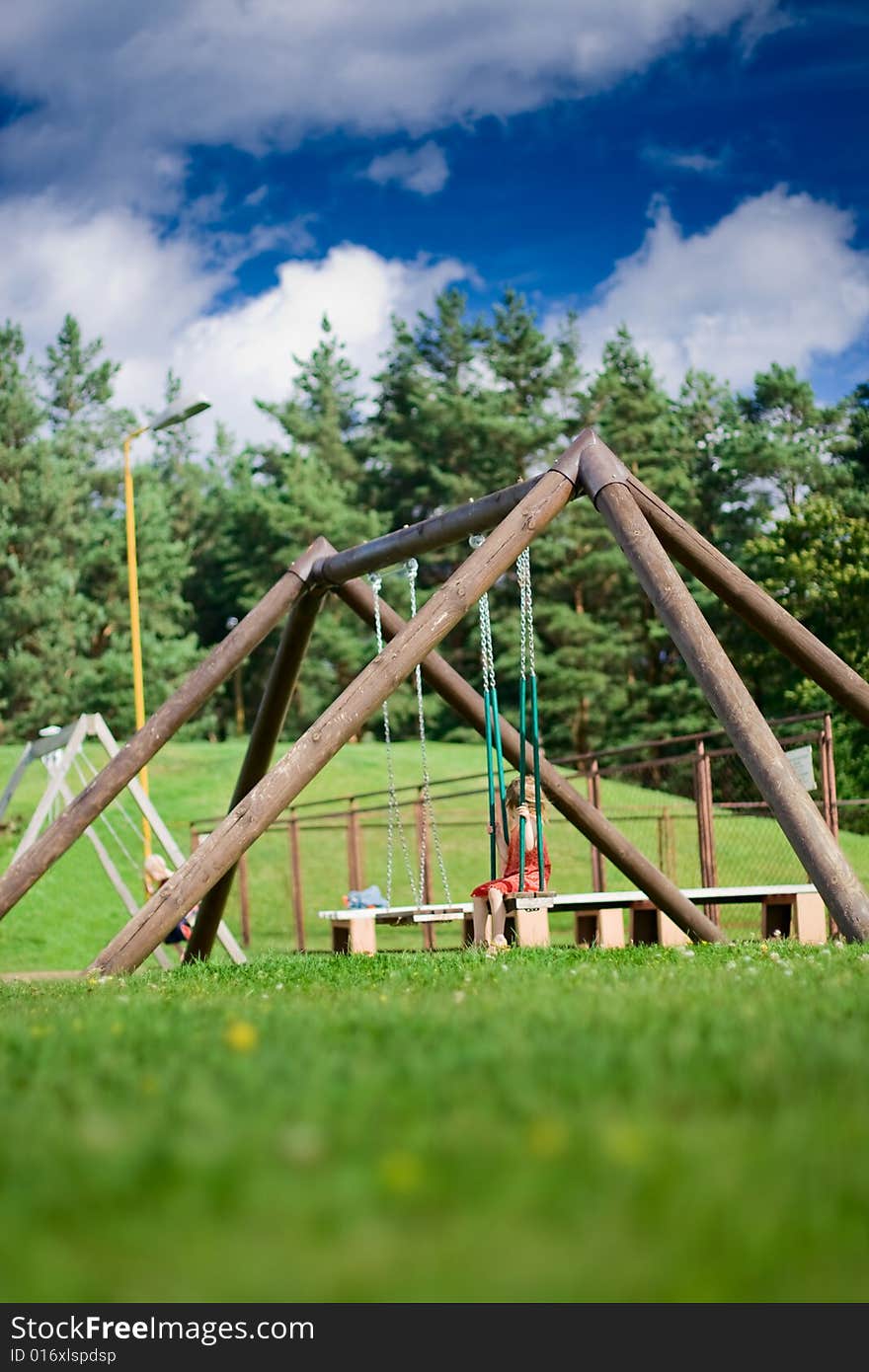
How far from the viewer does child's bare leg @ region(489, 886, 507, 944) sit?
10.7 meters

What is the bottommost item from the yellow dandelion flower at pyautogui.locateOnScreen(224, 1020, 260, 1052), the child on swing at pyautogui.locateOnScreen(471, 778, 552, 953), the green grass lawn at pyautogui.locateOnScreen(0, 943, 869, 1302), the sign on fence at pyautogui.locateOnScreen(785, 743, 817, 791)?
the green grass lawn at pyautogui.locateOnScreen(0, 943, 869, 1302)

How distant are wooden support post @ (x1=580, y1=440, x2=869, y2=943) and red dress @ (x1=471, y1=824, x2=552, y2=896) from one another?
277 cm

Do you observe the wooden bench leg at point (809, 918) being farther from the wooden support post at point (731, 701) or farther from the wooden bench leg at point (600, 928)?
the wooden support post at point (731, 701)

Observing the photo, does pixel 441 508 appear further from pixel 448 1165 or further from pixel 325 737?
pixel 448 1165

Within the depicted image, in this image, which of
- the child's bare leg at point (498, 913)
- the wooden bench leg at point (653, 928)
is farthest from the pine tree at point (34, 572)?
the child's bare leg at point (498, 913)

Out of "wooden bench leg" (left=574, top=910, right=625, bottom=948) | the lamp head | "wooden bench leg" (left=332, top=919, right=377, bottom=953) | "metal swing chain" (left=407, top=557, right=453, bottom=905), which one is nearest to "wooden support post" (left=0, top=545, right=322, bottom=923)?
"metal swing chain" (left=407, top=557, right=453, bottom=905)

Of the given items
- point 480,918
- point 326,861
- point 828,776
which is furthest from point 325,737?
point 326,861

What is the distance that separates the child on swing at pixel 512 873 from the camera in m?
10.6

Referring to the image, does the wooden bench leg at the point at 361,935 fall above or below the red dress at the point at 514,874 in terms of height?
below

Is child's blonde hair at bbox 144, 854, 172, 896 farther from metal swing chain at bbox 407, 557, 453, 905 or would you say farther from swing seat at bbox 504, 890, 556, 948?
swing seat at bbox 504, 890, 556, 948

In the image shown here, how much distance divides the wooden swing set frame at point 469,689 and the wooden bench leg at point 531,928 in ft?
2.62

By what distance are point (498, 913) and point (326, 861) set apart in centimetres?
2159
